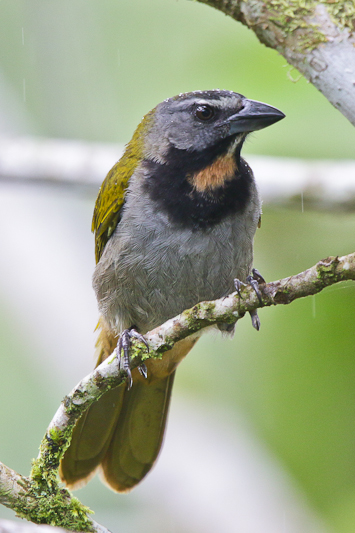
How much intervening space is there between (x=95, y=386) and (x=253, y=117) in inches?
69.6

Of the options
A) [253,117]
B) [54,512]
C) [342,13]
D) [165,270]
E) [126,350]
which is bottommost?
[54,512]

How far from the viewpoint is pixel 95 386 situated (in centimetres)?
308

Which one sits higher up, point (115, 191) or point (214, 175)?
point (214, 175)

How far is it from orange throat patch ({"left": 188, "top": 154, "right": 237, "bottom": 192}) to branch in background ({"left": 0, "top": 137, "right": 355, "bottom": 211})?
1.36 metres

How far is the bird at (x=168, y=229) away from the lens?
3689mm

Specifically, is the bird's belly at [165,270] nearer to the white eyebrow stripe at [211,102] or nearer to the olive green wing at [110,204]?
the olive green wing at [110,204]

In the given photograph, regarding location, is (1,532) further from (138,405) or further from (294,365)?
(294,365)

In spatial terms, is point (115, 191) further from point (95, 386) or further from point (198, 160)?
point (95, 386)

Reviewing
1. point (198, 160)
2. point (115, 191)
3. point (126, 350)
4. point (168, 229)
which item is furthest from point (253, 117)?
point (126, 350)

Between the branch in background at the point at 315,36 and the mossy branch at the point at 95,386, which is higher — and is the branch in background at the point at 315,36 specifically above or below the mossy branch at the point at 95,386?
above

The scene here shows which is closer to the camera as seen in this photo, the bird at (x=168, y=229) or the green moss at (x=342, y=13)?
the green moss at (x=342, y=13)

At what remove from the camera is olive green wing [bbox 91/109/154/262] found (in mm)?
4035

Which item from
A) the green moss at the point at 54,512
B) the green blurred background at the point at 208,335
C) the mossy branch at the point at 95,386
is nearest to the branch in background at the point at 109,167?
the green blurred background at the point at 208,335

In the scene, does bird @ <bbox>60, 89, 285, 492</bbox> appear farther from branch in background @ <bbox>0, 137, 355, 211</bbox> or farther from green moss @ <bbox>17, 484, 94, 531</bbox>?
branch in background @ <bbox>0, 137, 355, 211</bbox>
